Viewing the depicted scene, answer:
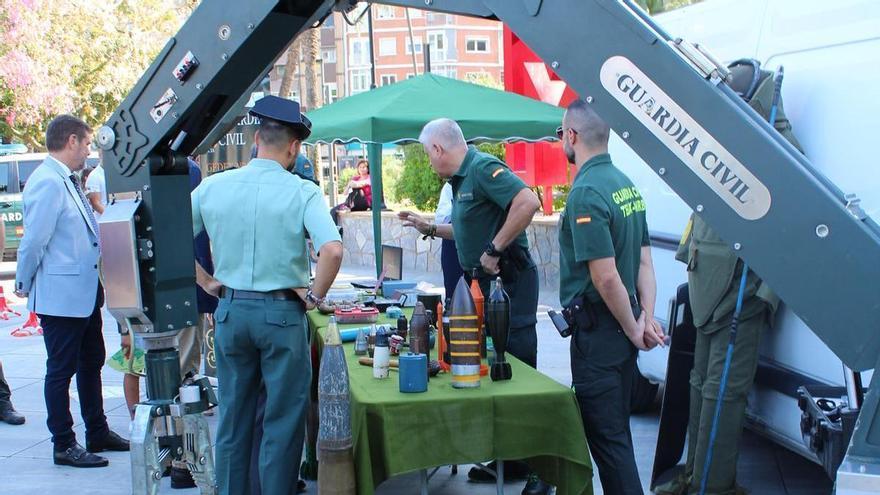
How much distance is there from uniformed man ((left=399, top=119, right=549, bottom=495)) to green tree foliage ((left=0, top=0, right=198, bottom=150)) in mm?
16733

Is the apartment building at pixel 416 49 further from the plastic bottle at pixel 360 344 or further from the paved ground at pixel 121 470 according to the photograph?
the plastic bottle at pixel 360 344

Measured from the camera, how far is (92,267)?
5629 mm

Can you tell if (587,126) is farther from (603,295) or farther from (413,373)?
(413,373)

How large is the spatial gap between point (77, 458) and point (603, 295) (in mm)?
3571

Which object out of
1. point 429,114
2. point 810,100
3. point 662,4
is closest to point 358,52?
point 429,114

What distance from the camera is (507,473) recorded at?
17.0 ft

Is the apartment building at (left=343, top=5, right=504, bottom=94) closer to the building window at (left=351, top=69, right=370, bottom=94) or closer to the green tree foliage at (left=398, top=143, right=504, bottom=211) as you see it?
the building window at (left=351, top=69, right=370, bottom=94)

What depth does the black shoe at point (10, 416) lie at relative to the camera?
21.7ft

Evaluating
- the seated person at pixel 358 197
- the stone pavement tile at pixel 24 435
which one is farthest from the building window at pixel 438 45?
the stone pavement tile at pixel 24 435

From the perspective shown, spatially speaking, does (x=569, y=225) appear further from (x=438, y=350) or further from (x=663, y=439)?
(x=663, y=439)

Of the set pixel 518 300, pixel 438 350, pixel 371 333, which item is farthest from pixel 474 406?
pixel 518 300

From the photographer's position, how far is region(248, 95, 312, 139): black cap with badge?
13.4ft

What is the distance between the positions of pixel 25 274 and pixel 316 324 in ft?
5.87

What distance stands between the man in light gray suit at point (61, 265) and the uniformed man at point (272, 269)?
68.1 inches
